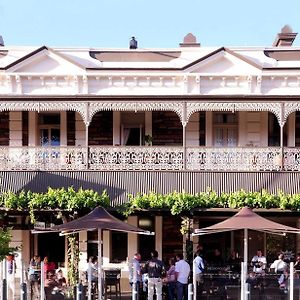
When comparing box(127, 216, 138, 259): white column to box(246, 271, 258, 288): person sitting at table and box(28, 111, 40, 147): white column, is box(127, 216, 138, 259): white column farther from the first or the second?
box(246, 271, 258, 288): person sitting at table

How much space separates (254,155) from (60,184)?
646cm

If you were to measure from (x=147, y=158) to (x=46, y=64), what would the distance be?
4.88 meters

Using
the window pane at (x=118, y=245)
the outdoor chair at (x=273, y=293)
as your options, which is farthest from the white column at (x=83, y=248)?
the outdoor chair at (x=273, y=293)

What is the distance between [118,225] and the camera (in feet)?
70.2

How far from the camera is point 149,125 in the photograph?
29078 mm

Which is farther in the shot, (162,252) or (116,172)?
(162,252)

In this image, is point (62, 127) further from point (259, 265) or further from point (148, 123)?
point (259, 265)

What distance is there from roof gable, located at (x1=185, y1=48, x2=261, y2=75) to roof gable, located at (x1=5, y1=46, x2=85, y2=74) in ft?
13.2

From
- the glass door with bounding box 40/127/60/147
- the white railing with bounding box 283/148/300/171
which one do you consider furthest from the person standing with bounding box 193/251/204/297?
the glass door with bounding box 40/127/60/147

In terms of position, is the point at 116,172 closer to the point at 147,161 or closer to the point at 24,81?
the point at 147,161

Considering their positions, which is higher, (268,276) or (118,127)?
(118,127)

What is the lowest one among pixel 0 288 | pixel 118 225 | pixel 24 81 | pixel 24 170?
pixel 0 288

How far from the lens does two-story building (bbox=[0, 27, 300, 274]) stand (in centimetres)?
2652

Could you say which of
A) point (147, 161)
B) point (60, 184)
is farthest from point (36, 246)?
point (147, 161)
